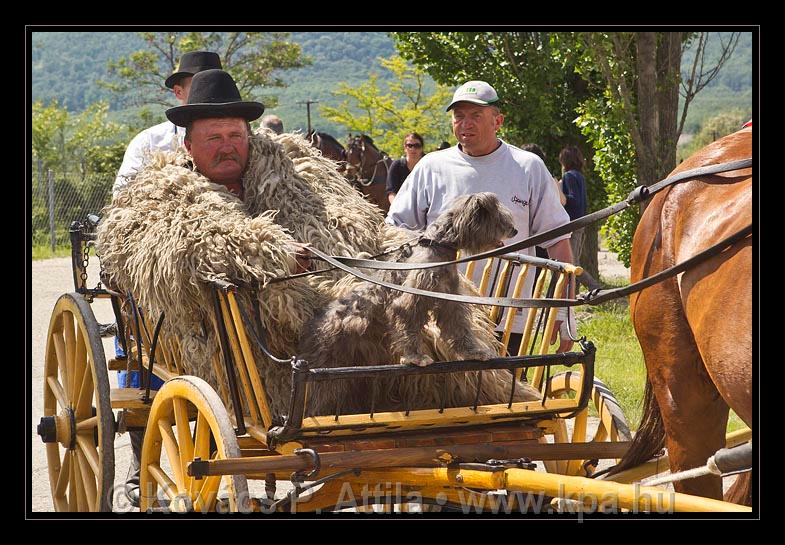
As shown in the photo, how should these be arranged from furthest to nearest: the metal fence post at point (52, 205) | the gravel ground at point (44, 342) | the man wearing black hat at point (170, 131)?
the metal fence post at point (52, 205)
the gravel ground at point (44, 342)
the man wearing black hat at point (170, 131)

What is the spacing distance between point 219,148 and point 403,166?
6.95 m

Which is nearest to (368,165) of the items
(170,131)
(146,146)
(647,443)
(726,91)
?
(170,131)

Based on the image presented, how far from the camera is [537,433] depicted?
402cm

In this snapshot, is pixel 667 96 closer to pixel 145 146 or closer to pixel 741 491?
pixel 145 146

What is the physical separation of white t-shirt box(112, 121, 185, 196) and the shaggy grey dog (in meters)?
1.32

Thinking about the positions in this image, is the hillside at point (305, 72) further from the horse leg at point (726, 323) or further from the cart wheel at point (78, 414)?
the horse leg at point (726, 323)

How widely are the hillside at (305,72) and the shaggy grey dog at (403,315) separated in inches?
3210

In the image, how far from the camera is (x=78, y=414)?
15.7ft

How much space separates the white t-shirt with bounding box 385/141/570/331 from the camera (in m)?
5.52

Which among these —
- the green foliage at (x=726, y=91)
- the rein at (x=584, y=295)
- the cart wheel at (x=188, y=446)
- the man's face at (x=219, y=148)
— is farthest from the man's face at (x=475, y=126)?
the green foliage at (x=726, y=91)

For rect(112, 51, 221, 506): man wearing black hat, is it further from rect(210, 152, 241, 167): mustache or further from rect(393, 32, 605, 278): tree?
rect(393, 32, 605, 278): tree

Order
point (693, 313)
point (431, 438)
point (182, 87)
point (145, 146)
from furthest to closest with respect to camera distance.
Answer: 1. point (182, 87)
2. point (145, 146)
3. point (431, 438)
4. point (693, 313)

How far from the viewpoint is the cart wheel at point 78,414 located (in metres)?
4.28
